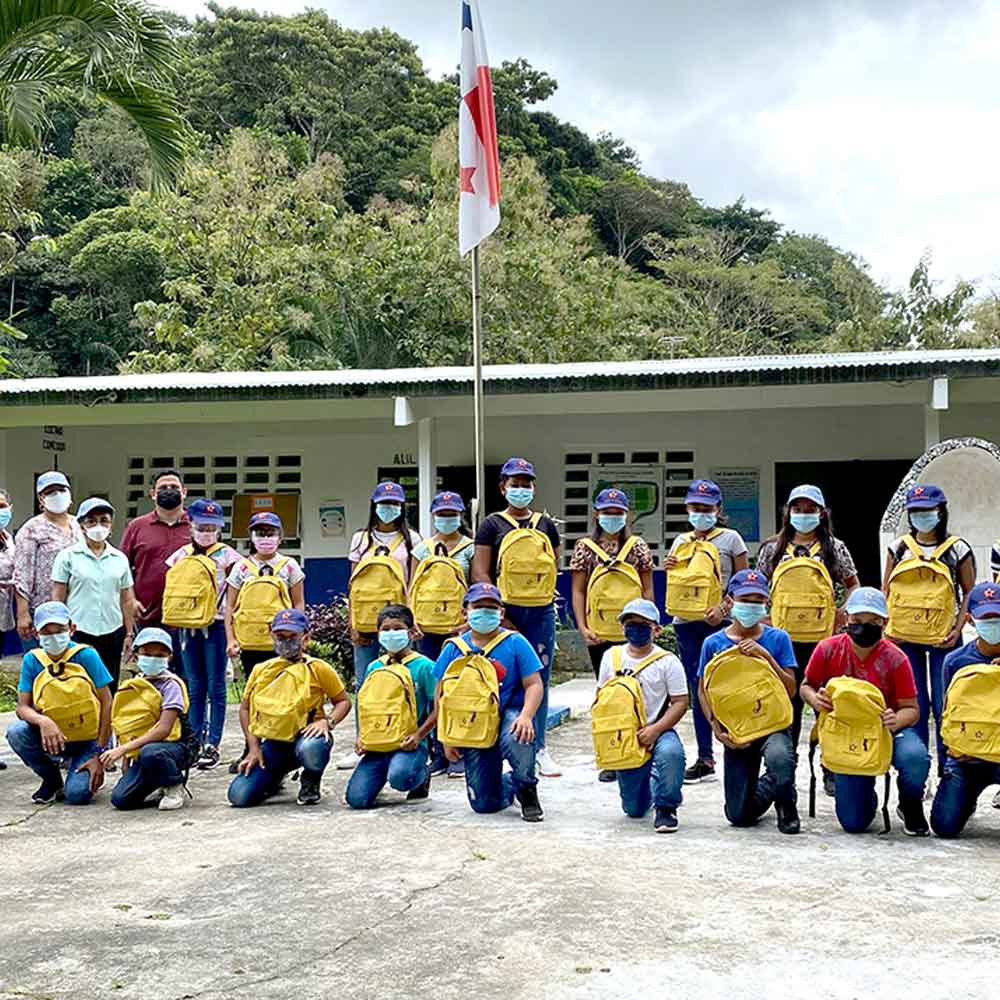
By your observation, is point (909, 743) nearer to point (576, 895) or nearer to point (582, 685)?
point (576, 895)

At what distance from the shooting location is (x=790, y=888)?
Result: 5312mm

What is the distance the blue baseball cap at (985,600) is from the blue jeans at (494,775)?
2.16 meters

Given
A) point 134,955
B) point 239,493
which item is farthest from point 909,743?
point 239,493

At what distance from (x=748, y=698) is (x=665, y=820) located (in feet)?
2.22

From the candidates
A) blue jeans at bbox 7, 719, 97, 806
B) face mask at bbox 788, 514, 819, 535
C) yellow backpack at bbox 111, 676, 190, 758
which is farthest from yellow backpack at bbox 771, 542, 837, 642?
blue jeans at bbox 7, 719, 97, 806

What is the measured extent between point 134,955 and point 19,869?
156 centimetres

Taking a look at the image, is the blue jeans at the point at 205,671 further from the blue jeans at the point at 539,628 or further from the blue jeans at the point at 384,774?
the blue jeans at the point at 539,628

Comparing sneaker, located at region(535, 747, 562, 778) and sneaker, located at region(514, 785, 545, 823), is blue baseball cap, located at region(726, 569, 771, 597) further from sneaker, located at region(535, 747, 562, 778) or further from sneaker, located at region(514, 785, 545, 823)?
sneaker, located at region(535, 747, 562, 778)

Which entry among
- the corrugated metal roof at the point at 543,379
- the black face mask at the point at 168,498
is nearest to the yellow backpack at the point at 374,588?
the black face mask at the point at 168,498

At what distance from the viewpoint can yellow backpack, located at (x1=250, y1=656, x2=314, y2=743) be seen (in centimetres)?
709

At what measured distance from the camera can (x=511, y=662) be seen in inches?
274

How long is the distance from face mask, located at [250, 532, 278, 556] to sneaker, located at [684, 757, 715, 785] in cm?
267

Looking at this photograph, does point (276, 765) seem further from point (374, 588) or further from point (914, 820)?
point (914, 820)

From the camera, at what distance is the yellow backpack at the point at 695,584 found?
7441 mm
